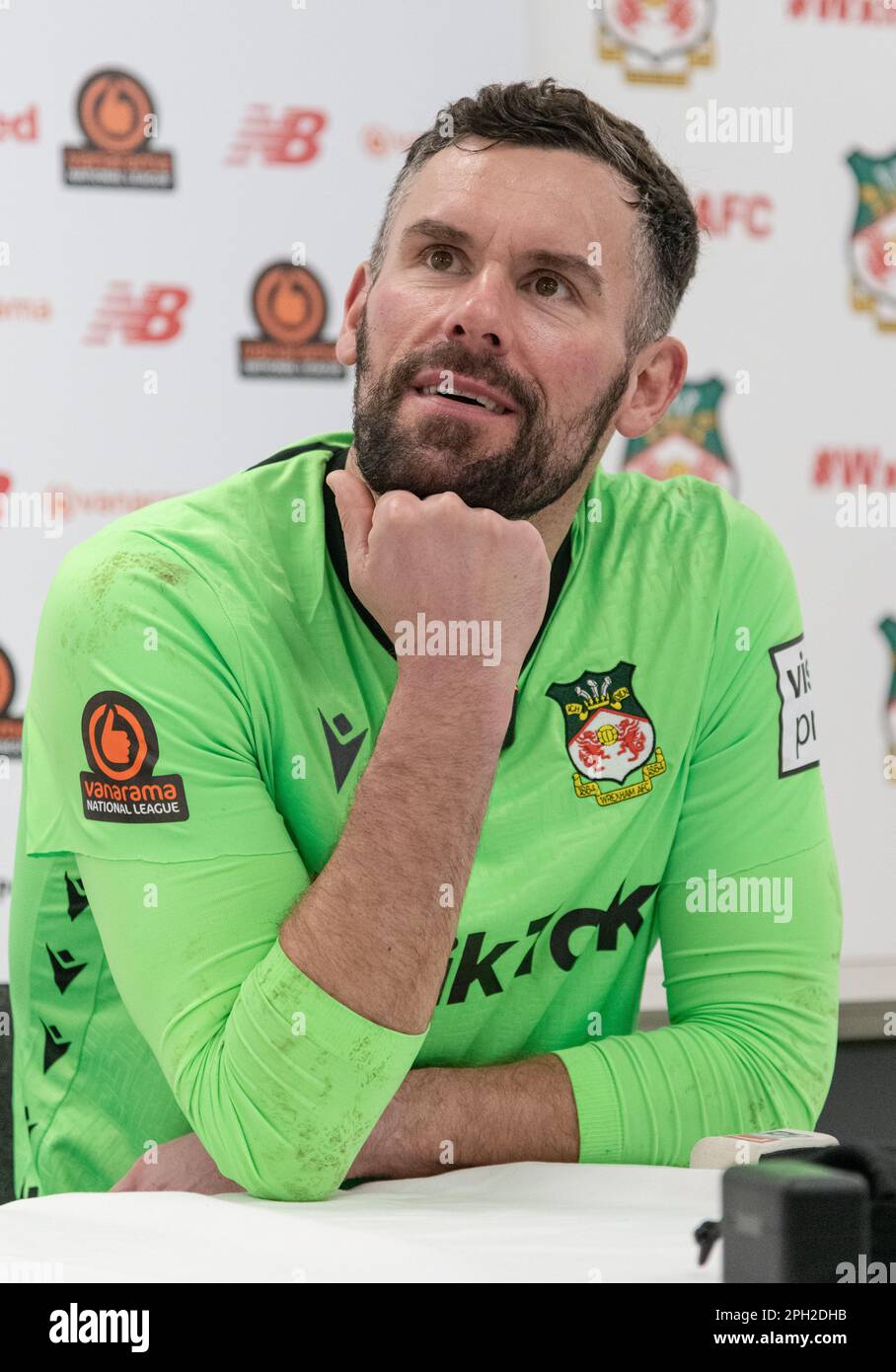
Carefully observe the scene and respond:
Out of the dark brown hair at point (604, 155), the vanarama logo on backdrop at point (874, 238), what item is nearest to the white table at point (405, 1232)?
the dark brown hair at point (604, 155)

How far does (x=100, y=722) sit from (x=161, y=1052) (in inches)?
9.9

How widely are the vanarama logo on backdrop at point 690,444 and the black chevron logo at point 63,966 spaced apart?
1.56m

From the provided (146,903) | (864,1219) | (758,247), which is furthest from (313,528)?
(758,247)

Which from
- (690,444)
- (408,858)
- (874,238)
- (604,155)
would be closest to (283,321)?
(690,444)

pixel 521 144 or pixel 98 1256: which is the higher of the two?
pixel 521 144

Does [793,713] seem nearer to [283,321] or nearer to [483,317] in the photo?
[483,317]

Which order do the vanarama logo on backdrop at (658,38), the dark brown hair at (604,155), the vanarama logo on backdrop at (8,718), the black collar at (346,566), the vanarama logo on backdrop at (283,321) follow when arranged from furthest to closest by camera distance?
1. the vanarama logo on backdrop at (658,38)
2. the vanarama logo on backdrop at (283,321)
3. the vanarama logo on backdrop at (8,718)
4. the dark brown hair at (604,155)
5. the black collar at (346,566)

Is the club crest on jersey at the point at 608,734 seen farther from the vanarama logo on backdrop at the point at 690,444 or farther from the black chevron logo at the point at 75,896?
the vanarama logo on backdrop at the point at 690,444

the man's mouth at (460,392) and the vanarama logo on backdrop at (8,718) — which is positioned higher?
the man's mouth at (460,392)

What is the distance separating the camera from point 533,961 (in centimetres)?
135

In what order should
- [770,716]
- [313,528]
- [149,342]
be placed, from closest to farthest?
1. [313,528]
2. [770,716]
3. [149,342]

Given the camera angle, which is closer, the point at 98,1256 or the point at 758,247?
the point at 98,1256

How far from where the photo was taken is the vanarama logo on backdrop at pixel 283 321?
8.32ft
